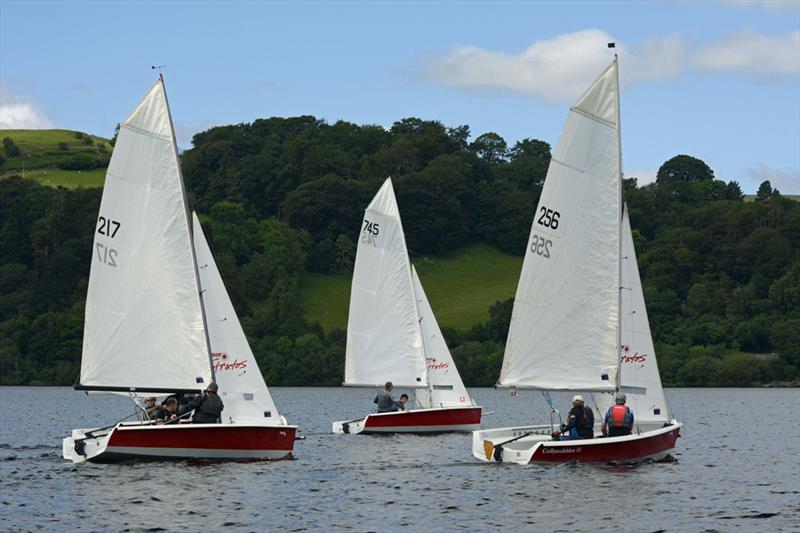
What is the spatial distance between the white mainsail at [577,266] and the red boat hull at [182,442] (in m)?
7.04

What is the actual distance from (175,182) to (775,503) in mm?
16963

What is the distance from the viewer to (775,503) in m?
32.0

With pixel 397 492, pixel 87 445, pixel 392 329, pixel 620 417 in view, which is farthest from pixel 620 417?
pixel 392 329

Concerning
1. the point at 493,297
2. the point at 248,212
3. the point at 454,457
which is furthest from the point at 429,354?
the point at 248,212

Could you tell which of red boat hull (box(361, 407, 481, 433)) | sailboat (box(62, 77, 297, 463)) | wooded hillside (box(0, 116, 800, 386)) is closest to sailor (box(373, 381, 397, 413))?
red boat hull (box(361, 407, 481, 433))

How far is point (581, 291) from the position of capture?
1417 inches

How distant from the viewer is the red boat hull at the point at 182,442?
34094 mm

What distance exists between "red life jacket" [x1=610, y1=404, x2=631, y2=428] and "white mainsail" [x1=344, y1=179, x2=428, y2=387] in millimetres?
17513

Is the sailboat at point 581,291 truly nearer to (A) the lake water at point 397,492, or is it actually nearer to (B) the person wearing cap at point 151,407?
(A) the lake water at point 397,492

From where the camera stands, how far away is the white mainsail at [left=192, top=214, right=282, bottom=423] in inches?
1452

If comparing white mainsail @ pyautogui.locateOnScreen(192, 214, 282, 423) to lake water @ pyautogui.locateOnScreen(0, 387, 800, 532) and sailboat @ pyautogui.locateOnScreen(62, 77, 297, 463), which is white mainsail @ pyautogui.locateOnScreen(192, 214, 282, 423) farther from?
lake water @ pyautogui.locateOnScreen(0, 387, 800, 532)

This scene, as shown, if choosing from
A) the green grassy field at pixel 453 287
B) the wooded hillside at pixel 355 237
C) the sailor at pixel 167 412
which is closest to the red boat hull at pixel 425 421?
the sailor at pixel 167 412

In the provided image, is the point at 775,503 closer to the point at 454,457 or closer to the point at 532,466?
the point at 532,466

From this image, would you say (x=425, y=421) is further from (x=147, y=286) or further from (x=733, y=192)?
(x=733, y=192)
